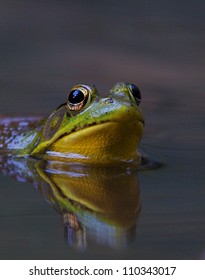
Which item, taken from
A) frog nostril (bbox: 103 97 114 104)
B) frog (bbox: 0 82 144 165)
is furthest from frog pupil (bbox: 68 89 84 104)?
frog nostril (bbox: 103 97 114 104)

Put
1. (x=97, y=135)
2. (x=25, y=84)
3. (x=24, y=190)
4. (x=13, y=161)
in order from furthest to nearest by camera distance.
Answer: (x=25, y=84), (x=13, y=161), (x=97, y=135), (x=24, y=190)

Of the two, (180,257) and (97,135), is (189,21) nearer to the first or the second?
(97,135)

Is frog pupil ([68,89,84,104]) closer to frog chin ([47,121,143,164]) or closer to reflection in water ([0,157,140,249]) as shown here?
frog chin ([47,121,143,164])

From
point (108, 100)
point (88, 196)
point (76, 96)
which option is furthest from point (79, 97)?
point (88, 196)

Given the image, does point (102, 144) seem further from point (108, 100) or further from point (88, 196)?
point (88, 196)
